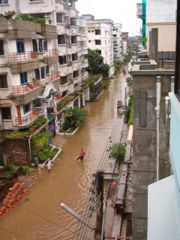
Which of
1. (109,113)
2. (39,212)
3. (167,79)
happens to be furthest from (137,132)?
(109,113)

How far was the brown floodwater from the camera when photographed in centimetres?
1234

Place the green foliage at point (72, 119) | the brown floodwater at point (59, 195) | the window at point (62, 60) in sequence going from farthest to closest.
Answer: the window at point (62, 60) → the green foliage at point (72, 119) → the brown floodwater at point (59, 195)

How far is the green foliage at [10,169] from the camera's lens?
16.1 metres

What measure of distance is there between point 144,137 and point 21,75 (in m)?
12.9

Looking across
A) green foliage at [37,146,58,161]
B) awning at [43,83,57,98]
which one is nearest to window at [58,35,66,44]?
awning at [43,83,57,98]

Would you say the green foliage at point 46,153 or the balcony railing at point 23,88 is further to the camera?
the green foliage at point 46,153

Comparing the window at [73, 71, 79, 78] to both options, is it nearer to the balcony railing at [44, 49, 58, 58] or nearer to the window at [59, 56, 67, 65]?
the window at [59, 56, 67, 65]

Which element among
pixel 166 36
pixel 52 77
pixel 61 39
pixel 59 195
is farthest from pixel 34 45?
pixel 59 195

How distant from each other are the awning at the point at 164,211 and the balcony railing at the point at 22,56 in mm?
15172

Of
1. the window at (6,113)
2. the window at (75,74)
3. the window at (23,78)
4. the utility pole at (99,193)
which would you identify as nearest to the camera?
the utility pole at (99,193)

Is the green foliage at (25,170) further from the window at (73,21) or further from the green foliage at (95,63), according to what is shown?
the green foliage at (95,63)

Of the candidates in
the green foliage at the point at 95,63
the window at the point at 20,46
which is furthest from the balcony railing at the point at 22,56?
the green foliage at the point at 95,63

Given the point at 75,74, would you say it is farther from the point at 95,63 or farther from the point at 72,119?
the point at 95,63

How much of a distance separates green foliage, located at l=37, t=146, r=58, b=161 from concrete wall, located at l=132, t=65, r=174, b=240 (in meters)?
11.6
